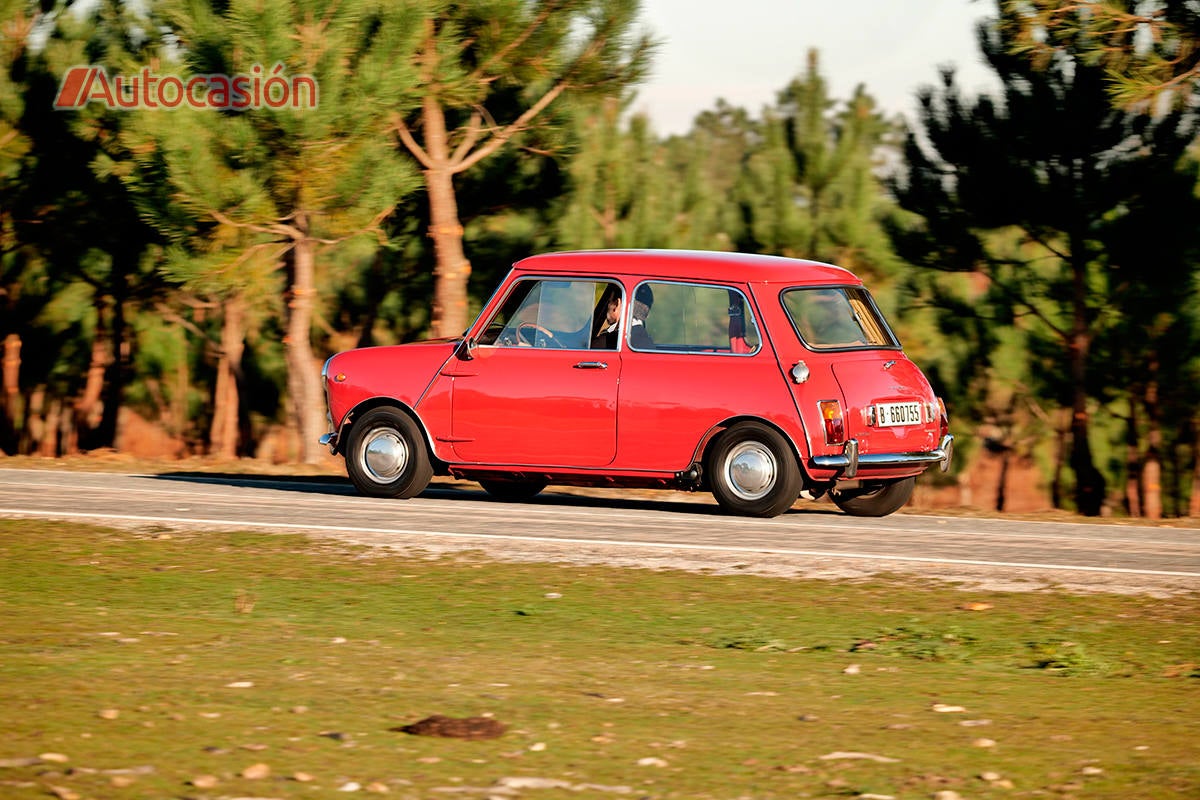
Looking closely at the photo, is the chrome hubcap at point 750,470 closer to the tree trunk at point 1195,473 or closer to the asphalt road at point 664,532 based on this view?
the asphalt road at point 664,532

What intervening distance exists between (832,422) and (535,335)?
7.68 ft

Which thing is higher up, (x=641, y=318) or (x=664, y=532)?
(x=641, y=318)

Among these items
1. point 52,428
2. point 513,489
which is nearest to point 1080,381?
point 513,489

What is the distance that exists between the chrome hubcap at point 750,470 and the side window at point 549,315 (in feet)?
4.49

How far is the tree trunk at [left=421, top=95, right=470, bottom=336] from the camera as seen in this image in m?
20.2

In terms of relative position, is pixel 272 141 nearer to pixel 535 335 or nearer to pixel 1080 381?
pixel 535 335

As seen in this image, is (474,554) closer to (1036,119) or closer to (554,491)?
(554,491)

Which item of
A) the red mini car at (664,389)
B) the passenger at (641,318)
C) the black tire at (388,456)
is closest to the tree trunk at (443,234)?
the black tire at (388,456)

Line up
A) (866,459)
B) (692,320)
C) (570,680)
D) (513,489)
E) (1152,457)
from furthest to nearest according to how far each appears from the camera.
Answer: (1152,457) → (513,489) → (692,320) → (866,459) → (570,680)

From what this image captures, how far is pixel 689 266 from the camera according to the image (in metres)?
12.1

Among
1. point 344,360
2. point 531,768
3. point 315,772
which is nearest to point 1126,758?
point 531,768

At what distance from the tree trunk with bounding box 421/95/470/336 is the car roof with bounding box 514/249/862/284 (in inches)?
306

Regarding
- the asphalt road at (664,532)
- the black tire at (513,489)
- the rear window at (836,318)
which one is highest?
the rear window at (836,318)

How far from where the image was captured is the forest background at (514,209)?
17.7m
